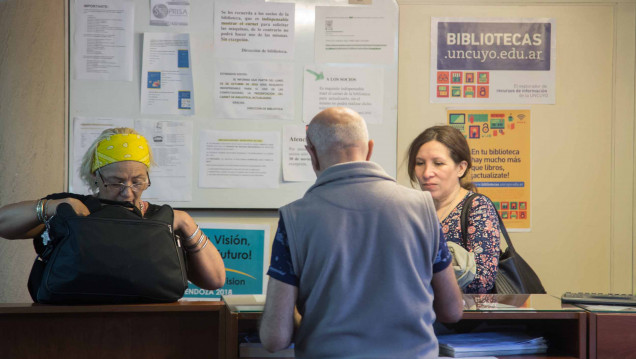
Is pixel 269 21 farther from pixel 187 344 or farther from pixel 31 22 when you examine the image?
pixel 187 344

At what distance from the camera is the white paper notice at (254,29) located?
3.33 metres

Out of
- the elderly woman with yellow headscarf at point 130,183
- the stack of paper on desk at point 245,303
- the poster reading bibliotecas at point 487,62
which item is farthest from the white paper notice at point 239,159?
the stack of paper on desk at point 245,303

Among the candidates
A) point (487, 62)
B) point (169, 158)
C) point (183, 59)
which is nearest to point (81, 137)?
point (169, 158)

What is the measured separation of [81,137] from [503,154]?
227cm

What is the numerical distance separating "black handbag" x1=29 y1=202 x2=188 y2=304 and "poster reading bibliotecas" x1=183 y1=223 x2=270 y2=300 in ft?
5.17

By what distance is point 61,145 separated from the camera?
128 inches

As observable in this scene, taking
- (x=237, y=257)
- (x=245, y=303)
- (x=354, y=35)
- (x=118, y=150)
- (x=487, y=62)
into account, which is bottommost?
(x=237, y=257)

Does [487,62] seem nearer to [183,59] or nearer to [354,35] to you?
[354,35]

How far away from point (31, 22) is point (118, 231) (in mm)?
2077

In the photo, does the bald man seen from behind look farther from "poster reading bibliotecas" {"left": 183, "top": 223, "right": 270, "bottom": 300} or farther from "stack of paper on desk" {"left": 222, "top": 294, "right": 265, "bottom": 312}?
"poster reading bibliotecas" {"left": 183, "top": 223, "right": 270, "bottom": 300}

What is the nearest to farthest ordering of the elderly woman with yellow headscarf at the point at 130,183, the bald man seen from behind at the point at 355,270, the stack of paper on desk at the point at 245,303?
the bald man seen from behind at the point at 355,270 < the stack of paper on desk at the point at 245,303 < the elderly woman with yellow headscarf at the point at 130,183

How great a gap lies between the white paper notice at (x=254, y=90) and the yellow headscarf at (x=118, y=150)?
129 centimetres

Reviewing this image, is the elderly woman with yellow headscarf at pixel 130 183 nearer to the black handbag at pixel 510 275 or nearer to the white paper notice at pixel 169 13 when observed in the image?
the black handbag at pixel 510 275

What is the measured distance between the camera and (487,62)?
3.40 metres
